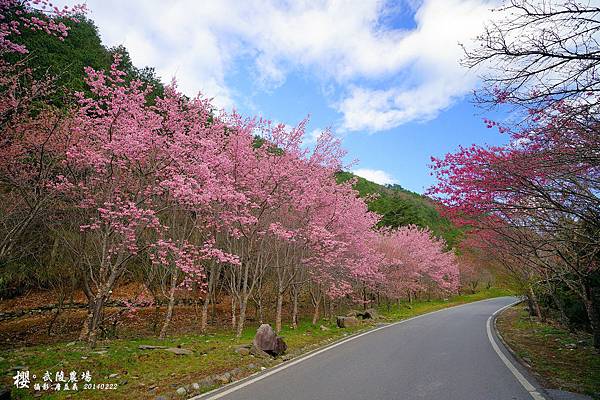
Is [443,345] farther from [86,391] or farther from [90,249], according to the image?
[90,249]

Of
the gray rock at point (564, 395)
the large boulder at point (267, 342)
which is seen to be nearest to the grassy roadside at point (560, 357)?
the gray rock at point (564, 395)

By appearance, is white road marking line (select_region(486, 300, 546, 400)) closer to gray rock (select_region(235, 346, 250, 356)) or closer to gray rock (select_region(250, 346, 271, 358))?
gray rock (select_region(250, 346, 271, 358))

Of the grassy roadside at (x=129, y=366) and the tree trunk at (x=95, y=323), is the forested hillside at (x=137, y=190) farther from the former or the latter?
the grassy roadside at (x=129, y=366)

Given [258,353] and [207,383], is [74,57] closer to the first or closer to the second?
[258,353]

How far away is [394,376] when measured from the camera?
691cm

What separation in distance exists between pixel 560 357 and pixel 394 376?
17.3 ft

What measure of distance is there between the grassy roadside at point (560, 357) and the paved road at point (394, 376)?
0.60 metres

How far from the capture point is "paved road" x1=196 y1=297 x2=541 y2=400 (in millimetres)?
5703

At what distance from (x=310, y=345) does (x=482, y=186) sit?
7461mm

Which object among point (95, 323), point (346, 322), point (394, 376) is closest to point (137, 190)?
point (95, 323)

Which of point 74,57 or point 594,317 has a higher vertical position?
point 74,57

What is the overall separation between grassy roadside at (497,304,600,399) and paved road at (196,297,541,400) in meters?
0.60

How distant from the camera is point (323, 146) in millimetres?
15414

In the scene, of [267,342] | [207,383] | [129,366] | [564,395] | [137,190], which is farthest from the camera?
[137,190]
